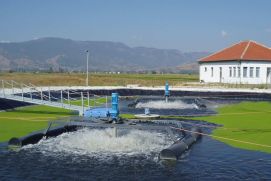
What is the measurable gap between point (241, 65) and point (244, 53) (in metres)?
1.91

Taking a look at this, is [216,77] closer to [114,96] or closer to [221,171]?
[114,96]

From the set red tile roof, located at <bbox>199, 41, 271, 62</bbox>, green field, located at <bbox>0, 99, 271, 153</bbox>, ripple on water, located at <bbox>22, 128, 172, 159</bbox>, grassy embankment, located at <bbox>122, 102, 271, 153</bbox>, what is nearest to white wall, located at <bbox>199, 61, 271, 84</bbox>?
red tile roof, located at <bbox>199, 41, 271, 62</bbox>

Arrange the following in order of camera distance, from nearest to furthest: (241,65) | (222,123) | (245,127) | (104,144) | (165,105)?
1. (104,144)
2. (245,127)
3. (222,123)
4. (165,105)
5. (241,65)

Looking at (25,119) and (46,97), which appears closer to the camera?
(25,119)

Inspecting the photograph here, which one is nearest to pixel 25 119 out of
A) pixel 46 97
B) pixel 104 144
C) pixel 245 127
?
pixel 104 144

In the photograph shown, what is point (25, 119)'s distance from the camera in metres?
23.5

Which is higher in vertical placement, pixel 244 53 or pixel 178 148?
pixel 244 53

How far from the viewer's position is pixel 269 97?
133 ft

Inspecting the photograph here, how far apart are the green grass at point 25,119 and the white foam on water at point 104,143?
1.97 meters

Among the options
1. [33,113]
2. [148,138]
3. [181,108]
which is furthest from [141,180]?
[181,108]

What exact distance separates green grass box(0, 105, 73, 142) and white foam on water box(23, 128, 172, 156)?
1.97 meters

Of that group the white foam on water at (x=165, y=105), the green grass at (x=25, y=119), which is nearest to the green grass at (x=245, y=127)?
the white foam on water at (x=165, y=105)

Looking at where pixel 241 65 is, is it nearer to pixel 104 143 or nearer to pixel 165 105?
pixel 165 105

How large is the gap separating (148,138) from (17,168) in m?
6.49
